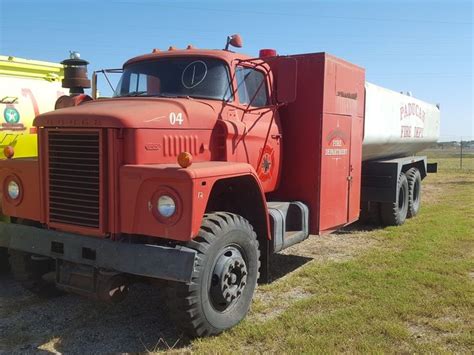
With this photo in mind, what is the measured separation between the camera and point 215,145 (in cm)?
513

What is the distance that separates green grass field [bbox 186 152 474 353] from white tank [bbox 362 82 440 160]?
2.04 meters

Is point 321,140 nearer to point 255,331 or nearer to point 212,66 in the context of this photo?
point 212,66

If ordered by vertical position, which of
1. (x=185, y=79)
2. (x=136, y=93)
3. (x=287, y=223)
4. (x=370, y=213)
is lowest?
(x=370, y=213)

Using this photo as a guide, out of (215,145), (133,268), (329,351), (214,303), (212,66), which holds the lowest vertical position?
(329,351)

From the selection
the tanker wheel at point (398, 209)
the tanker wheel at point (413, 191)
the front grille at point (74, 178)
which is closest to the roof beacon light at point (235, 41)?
the front grille at point (74, 178)

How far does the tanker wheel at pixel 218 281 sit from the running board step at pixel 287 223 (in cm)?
54

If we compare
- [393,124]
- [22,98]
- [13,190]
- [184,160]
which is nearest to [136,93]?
[13,190]

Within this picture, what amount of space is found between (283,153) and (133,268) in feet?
9.87

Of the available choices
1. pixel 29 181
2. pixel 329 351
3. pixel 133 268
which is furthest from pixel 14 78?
pixel 329 351

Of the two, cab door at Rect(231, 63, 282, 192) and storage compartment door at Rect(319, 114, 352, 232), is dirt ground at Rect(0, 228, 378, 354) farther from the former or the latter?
cab door at Rect(231, 63, 282, 192)

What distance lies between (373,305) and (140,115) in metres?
3.12

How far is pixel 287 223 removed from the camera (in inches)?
237

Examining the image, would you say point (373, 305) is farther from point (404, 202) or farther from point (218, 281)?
point (404, 202)

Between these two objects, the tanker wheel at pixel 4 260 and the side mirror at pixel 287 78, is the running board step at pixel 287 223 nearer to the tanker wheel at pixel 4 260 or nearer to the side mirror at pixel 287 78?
the side mirror at pixel 287 78
